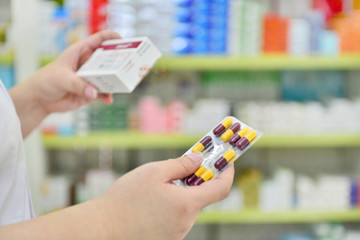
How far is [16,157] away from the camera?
2.11ft

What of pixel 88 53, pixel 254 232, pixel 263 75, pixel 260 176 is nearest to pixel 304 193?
pixel 260 176

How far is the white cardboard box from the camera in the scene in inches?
35.4

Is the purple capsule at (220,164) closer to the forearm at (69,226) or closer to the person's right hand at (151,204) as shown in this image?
A: the person's right hand at (151,204)

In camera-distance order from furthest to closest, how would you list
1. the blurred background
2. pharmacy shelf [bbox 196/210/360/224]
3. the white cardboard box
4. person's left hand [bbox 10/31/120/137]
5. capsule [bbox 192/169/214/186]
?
1. pharmacy shelf [bbox 196/210/360/224]
2. the blurred background
3. person's left hand [bbox 10/31/120/137]
4. the white cardboard box
5. capsule [bbox 192/169/214/186]

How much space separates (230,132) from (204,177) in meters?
0.10

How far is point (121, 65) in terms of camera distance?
2.95 ft

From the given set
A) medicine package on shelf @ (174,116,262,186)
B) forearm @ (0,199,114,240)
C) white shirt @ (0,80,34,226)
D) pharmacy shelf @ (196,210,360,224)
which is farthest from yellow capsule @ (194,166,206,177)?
pharmacy shelf @ (196,210,360,224)

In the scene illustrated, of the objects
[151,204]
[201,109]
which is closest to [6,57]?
[201,109]

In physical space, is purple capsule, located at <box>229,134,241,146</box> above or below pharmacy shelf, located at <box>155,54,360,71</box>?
above

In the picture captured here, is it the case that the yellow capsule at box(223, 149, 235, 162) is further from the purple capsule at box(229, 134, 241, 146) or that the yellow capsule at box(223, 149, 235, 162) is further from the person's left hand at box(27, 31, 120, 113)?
the person's left hand at box(27, 31, 120, 113)

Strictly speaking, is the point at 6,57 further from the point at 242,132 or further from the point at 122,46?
the point at 242,132

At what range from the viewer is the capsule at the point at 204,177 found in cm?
59

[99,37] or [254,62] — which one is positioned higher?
[99,37]

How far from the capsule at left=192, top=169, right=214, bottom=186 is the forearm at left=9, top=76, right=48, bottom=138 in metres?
0.59
